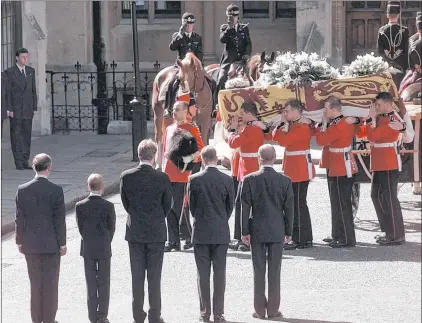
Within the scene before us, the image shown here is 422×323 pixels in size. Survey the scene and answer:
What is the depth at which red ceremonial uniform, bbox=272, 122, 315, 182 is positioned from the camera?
15211 mm

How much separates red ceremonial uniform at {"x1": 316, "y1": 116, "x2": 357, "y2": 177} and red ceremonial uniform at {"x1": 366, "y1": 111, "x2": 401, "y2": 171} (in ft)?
0.78

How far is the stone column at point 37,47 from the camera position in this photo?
25078mm

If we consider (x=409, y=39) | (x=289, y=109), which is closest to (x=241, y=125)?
(x=289, y=109)

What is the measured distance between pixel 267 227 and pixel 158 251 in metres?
1.00

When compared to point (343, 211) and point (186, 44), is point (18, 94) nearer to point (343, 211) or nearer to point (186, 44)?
point (186, 44)

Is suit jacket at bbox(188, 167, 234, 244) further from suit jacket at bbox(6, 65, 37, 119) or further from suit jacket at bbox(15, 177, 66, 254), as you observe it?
suit jacket at bbox(6, 65, 37, 119)

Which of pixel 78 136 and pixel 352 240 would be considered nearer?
pixel 352 240

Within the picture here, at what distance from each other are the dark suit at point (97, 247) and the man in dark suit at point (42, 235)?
0.21 meters

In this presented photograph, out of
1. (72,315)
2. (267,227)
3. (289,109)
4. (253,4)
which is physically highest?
(253,4)

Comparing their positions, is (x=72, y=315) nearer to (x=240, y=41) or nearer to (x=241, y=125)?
(x=241, y=125)

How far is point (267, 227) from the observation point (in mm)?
12547

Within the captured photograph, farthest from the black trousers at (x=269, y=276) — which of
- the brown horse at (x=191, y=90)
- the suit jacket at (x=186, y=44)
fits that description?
the suit jacket at (x=186, y=44)

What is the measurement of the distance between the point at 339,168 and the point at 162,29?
39.9 ft

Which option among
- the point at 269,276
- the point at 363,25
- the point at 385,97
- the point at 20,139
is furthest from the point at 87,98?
the point at 269,276
